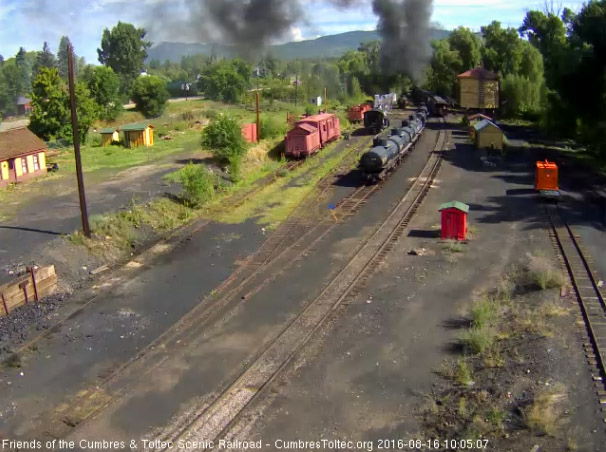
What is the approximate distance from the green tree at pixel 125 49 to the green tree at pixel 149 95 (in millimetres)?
30786

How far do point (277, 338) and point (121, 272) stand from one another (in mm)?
7350

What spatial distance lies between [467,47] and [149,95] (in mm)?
38880

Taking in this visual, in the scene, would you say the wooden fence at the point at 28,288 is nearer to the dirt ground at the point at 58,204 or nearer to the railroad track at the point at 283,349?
the dirt ground at the point at 58,204

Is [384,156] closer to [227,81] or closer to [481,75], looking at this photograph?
[481,75]

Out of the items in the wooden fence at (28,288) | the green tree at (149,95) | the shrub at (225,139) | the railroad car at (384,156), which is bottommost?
the wooden fence at (28,288)

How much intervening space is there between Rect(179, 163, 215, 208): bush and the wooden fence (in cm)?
875

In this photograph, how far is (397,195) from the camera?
90.1ft

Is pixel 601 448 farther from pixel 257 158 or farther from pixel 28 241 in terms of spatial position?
pixel 257 158

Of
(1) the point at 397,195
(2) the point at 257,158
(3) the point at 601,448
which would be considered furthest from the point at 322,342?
(2) the point at 257,158

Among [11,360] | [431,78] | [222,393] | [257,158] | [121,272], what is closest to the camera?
[222,393]

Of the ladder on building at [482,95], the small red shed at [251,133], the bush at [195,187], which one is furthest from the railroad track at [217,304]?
the ladder on building at [482,95]

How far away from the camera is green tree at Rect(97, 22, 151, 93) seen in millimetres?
93375

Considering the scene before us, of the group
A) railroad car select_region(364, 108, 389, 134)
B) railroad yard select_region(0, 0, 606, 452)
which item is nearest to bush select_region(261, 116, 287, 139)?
railroad yard select_region(0, 0, 606, 452)

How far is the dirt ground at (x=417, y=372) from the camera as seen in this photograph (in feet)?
33.7
